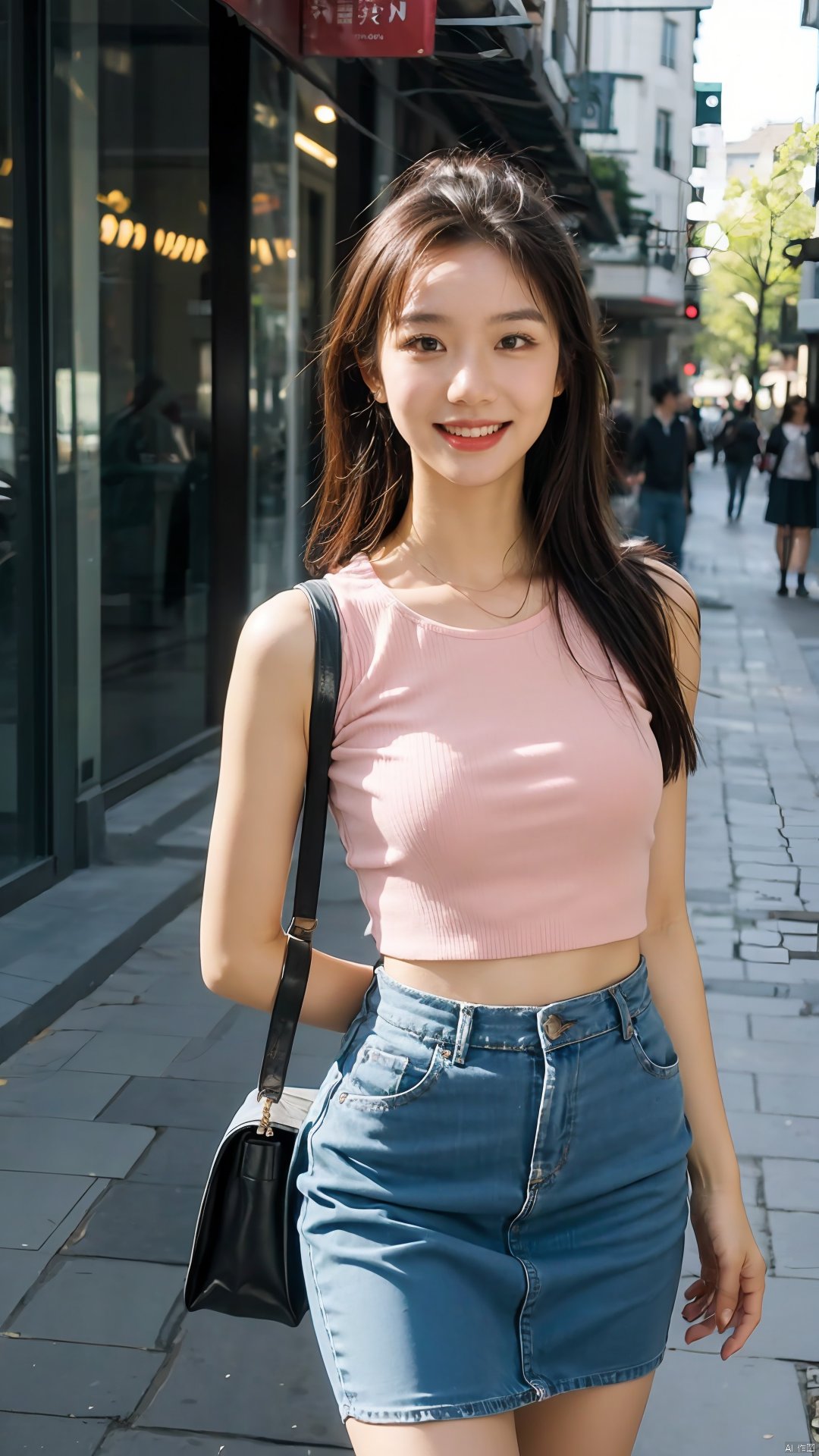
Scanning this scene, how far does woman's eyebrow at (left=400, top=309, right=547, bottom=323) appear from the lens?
6.05 ft

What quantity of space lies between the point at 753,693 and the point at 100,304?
19.1 ft

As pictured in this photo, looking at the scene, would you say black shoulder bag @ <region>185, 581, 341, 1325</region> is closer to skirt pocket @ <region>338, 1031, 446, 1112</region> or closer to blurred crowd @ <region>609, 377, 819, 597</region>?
skirt pocket @ <region>338, 1031, 446, 1112</region>

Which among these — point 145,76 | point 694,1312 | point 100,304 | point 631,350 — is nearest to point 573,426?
point 694,1312

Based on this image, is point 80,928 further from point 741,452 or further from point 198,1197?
point 741,452

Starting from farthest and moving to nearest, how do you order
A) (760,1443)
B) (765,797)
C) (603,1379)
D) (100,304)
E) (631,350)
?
1. (631,350)
2. (765,797)
3. (100,304)
4. (760,1443)
5. (603,1379)

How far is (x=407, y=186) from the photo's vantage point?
2012mm

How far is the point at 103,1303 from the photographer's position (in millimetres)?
3367

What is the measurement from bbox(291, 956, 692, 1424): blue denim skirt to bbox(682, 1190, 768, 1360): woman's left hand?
15cm

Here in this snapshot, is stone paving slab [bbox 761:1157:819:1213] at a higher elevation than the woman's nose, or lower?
lower

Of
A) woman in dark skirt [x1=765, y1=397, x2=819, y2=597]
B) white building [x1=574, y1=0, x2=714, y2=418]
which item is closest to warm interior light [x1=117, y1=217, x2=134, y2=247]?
woman in dark skirt [x1=765, y1=397, x2=819, y2=597]

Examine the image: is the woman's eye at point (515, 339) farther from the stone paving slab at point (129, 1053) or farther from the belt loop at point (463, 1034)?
the stone paving slab at point (129, 1053)

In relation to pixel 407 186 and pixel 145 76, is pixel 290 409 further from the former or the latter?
pixel 407 186

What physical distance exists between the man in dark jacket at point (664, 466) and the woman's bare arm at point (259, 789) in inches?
511

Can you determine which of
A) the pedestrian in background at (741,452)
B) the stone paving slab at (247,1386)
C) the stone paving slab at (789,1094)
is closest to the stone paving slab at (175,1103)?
the stone paving slab at (247,1386)
